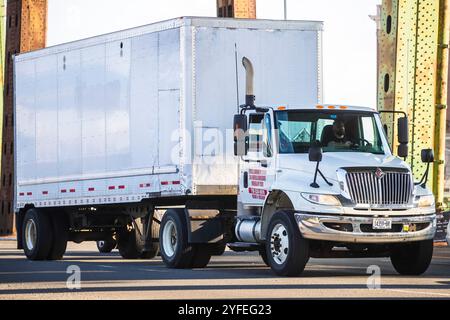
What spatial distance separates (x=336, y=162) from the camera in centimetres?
2005

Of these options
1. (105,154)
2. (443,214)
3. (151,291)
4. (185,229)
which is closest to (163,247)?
(185,229)

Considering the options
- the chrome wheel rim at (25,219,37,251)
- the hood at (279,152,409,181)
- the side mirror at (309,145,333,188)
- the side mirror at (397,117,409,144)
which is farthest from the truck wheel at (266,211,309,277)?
the chrome wheel rim at (25,219,37,251)

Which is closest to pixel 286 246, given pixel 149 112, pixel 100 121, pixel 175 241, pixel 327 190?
pixel 327 190

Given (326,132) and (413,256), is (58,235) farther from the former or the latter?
(413,256)

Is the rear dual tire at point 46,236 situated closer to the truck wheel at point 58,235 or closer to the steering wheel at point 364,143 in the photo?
the truck wheel at point 58,235

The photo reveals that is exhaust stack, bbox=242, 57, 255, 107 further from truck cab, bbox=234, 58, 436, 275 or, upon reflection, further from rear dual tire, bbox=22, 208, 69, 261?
rear dual tire, bbox=22, 208, 69, 261

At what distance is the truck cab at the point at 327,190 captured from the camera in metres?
19.7

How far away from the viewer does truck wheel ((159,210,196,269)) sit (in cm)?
2266

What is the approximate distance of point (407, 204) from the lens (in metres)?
20.0

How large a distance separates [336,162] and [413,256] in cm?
194

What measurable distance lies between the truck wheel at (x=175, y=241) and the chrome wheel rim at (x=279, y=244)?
271 cm

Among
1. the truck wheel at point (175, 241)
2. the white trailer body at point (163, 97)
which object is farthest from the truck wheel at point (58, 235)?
the truck wheel at point (175, 241)

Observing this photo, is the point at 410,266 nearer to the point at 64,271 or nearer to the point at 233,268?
the point at 233,268

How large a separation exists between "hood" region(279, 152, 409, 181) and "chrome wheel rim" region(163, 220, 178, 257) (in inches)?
126
